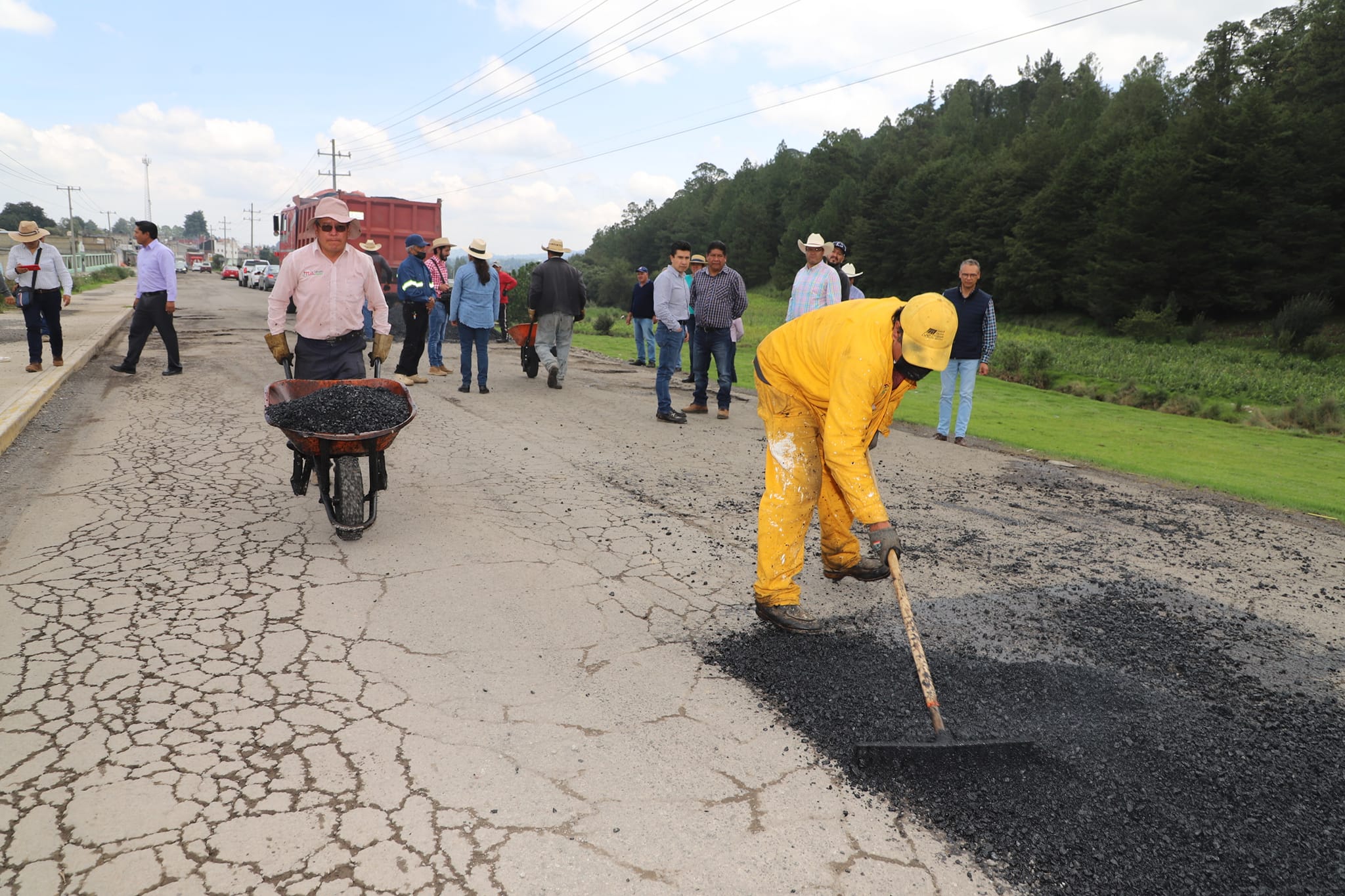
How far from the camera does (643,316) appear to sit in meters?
14.3

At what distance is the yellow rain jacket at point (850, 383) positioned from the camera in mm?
3408

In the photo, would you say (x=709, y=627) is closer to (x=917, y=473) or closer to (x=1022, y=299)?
(x=917, y=473)

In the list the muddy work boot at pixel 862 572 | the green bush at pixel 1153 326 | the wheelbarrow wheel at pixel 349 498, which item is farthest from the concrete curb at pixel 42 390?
the green bush at pixel 1153 326

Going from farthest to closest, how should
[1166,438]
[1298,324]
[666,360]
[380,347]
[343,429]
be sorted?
[1298,324] → [1166,438] → [666,360] → [380,347] → [343,429]

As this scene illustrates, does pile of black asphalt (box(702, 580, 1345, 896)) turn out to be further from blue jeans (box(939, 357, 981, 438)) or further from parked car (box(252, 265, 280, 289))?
parked car (box(252, 265, 280, 289))

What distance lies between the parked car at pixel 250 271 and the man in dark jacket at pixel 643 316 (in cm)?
3258

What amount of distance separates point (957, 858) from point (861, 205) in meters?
65.4

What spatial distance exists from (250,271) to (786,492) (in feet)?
148

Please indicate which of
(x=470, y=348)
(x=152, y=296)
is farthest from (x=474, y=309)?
(x=152, y=296)

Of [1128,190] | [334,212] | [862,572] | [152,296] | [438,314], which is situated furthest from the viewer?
[1128,190]

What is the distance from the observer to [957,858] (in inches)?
98.0

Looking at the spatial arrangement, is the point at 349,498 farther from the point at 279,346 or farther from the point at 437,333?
the point at 437,333

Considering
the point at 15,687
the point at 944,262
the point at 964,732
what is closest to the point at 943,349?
the point at 964,732

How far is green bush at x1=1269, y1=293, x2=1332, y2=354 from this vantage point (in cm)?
2520
